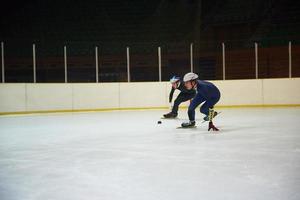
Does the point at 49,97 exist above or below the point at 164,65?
below

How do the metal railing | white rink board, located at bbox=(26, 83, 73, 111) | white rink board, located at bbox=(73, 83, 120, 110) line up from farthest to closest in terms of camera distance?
the metal railing < white rink board, located at bbox=(73, 83, 120, 110) < white rink board, located at bbox=(26, 83, 73, 111)

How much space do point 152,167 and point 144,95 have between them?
9842 millimetres

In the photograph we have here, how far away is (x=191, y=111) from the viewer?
6.82 metres

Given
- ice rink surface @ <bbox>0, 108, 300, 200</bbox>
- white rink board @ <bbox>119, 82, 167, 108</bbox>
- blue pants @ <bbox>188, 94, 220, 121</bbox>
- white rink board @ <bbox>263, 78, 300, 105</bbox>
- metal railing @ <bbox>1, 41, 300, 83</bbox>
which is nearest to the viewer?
ice rink surface @ <bbox>0, 108, 300, 200</bbox>

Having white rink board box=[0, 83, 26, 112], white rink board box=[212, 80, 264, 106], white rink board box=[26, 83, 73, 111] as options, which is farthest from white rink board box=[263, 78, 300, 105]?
white rink board box=[0, 83, 26, 112]

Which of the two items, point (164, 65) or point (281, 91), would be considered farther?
point (164, 65)

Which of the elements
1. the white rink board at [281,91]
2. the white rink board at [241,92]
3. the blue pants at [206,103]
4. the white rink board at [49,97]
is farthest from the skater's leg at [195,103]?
the white rink board at [281,91]

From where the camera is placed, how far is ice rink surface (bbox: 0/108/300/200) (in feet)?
8.61

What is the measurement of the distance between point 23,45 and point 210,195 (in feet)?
49.6

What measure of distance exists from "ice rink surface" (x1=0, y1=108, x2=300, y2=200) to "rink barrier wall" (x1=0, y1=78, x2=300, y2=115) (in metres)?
6.54

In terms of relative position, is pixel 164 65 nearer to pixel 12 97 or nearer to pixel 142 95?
pixel 142 95

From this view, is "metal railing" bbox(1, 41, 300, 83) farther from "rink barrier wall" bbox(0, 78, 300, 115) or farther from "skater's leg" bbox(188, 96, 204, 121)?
"skater's leg" bbox(188, 96, 204, 121)

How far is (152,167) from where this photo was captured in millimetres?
3467

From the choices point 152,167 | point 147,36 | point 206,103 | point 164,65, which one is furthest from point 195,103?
point 147,36
